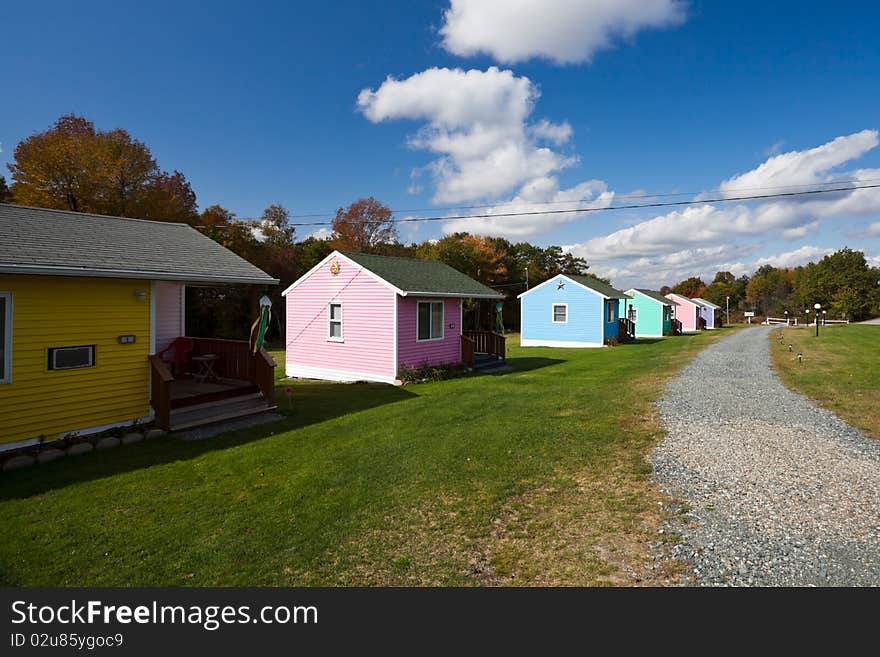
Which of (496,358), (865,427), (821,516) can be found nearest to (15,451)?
(821,516)

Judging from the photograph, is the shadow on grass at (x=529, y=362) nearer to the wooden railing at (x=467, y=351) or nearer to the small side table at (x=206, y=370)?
the wooden railing at (x=467, y=351)

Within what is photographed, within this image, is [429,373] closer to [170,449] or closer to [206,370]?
[206,370]

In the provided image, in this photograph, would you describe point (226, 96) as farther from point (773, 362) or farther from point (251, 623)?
point (773, 362)

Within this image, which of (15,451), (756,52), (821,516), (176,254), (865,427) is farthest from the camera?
(756,52)

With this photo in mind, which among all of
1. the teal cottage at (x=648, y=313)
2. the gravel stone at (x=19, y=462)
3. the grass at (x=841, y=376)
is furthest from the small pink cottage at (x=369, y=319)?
the teal cottage at (x=648, y=313)

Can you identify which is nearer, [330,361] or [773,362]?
[330,361]

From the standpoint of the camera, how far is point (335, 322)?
16.9 meters

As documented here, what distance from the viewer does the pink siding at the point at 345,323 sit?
15.5 m

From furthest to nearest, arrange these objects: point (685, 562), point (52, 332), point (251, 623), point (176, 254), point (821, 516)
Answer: point (176, 254) → point (52, 332) → point (821, 516) → point (685, 562) → point (251, 623)

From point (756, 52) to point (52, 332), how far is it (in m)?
21.1

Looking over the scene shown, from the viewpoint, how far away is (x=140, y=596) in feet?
12.6

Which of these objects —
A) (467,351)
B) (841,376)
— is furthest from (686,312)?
(467,351)

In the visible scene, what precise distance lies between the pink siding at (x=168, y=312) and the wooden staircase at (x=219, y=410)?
2.81m

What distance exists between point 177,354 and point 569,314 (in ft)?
76.8
